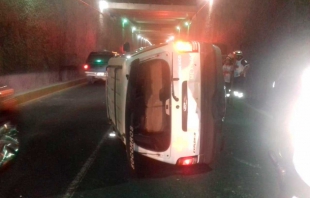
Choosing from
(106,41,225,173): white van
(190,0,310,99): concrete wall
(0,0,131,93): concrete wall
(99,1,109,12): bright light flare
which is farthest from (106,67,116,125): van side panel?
(99,1,109,12): bright light flare

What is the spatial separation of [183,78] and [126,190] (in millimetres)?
1697

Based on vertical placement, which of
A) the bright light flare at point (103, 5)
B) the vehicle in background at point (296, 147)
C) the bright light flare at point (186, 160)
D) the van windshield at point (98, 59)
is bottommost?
the bright light flare at point (186, 160)

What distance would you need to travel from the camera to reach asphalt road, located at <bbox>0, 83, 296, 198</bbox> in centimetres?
543

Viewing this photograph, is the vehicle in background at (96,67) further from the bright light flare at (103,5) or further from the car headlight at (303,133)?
the car headlight at (303,133)

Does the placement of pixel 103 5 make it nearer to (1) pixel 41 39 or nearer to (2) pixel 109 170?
(1) pixel 41 39

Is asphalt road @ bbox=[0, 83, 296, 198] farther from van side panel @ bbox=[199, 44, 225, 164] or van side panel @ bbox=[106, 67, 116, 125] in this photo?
van side panel @ bbox=[106, 67, 116, 125]

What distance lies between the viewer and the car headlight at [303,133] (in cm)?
325

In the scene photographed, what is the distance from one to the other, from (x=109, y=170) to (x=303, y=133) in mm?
3680

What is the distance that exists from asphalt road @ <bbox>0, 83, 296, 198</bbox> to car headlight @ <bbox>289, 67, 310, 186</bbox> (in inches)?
81.8

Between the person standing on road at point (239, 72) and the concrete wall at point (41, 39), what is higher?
the concrete wall at point (41, 39)

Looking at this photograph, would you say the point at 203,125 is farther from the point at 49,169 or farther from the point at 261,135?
the point at 261,135

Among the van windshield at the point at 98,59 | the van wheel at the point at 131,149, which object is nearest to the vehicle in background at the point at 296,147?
the van wheel at the point at 131,149

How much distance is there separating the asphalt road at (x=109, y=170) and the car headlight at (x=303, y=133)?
2.08 meters

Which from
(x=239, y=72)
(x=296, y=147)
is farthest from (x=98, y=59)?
(x=296, y=147)
